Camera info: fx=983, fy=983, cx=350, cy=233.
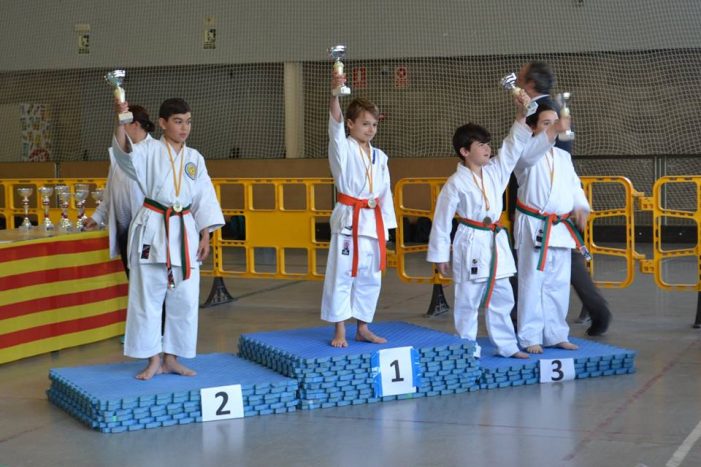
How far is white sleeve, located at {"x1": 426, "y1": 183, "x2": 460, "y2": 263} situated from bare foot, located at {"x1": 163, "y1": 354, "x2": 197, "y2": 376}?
4.98 ft

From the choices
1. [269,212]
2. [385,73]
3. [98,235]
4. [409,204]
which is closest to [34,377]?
[98,235]

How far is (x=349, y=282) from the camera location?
18.4ft

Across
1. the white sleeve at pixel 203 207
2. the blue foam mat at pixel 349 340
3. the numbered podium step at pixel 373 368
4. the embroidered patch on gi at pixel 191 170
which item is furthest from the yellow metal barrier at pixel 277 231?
the embroidered patch on gi at pixel 191 170

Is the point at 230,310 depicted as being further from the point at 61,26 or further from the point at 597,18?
the point at 61,26

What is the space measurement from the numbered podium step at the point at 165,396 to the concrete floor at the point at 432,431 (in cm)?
7

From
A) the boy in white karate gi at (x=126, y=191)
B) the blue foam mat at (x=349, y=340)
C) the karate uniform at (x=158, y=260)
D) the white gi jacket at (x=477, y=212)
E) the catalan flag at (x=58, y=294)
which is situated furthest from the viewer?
the catalan flag at (x=58, y=294)

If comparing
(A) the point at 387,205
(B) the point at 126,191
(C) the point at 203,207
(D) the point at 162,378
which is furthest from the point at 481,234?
(B) the point at 126,191

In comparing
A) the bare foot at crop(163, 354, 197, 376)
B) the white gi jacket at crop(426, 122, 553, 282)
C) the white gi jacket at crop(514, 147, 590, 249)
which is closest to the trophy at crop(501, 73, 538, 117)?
the white gi jacket at crop(426, 122, 553, 282)

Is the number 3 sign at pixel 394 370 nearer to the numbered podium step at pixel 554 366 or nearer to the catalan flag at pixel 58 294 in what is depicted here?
the numbered podium step at pixel 554 366

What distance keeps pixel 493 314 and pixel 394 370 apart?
0.81 metres

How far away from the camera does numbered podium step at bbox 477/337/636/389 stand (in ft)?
18.1

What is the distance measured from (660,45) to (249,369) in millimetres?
9449

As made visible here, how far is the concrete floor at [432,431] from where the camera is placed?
424 cm

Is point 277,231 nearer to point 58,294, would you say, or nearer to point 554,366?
point 58,294
